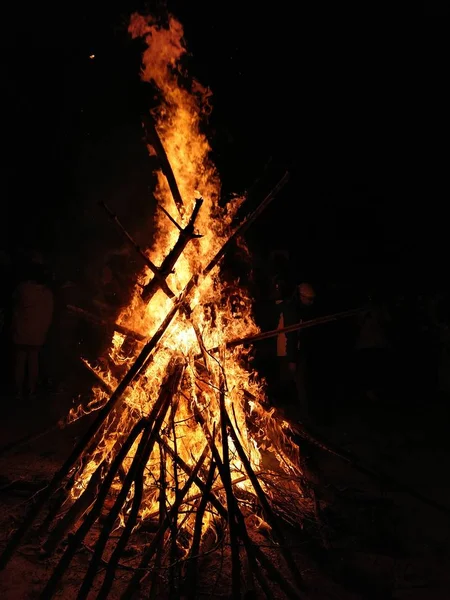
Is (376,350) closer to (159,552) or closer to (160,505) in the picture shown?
(160,505)

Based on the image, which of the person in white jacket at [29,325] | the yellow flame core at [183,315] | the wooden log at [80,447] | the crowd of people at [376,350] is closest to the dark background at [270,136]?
the crowd of people at [376,350]

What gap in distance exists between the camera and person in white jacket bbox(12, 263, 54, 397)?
26.2ft

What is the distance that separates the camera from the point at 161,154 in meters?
3.71

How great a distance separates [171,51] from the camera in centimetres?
401

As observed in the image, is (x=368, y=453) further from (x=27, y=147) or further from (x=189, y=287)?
(x=27, y=147)

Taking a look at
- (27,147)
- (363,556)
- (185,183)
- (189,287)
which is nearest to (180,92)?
(185,183)

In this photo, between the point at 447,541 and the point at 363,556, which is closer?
the point at 363,556

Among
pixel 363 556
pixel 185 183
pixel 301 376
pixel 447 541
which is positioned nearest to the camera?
pixel 363 556

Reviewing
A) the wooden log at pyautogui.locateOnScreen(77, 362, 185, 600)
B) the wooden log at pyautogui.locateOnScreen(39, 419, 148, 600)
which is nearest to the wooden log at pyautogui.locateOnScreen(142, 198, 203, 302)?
the wooden log at pyautogui.locateOnScreen(77, 362, 185, 600)

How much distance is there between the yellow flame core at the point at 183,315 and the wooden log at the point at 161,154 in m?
0.19

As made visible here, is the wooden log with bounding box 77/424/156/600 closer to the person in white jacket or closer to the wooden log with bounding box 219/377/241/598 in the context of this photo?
the wooden log with bounding box 219/377/241/598

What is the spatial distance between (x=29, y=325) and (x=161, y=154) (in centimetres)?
531

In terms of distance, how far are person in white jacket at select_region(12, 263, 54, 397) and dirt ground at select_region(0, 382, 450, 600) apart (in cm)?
144

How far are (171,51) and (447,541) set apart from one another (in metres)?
4.59
